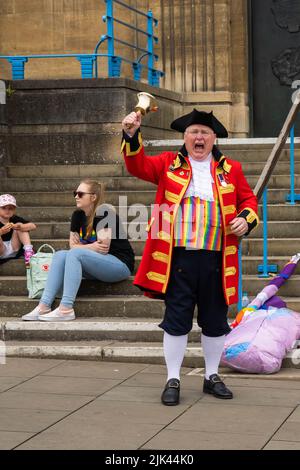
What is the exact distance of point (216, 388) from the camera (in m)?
7.10

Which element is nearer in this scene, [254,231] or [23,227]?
[23,227]

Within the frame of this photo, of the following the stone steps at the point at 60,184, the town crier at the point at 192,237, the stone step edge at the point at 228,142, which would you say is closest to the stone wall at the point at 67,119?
the stone steps at the point at 60,184

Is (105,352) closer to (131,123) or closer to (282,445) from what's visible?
(131,123)

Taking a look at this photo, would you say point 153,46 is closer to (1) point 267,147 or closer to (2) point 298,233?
(1) point 267,147

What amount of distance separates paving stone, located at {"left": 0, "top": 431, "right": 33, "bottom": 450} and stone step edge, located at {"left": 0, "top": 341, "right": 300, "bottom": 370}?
6.91ft

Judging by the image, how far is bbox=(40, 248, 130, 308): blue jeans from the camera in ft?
28.3

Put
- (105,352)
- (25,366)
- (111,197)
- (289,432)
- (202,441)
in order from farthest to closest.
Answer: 1. (111,197)
2. (105,352)
3. (25,366)
4. (289,432)
5. (202,441)

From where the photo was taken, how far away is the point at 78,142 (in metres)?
11.4

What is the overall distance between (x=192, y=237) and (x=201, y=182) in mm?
376

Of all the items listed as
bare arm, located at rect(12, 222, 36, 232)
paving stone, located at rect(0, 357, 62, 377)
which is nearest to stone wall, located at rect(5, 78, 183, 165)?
bare arm, located at rect(12, 222, 36, 232)

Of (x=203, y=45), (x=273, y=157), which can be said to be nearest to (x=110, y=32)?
(x=203, y=45)

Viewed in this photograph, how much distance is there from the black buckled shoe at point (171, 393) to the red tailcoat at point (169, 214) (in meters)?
0.57

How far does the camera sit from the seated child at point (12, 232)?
9.56m

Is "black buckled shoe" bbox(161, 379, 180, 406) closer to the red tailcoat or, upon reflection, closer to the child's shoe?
the red tailcoat
